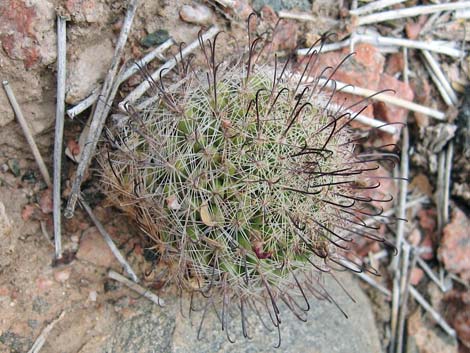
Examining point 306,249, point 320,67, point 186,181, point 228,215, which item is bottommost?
point 306,249


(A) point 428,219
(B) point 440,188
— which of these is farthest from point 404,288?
(B) point 440,188

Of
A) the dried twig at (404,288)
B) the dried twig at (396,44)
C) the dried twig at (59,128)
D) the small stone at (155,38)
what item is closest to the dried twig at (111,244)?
the dried twig at (59,128)

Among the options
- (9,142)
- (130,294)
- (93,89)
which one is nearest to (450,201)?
(130,294)

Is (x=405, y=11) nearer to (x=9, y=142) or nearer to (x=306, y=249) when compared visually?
(x=306, y=249)

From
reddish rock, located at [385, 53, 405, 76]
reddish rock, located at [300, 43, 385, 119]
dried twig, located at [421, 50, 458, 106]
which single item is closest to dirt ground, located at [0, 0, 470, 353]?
reddish rock, located at [300, 43, 385, 119]

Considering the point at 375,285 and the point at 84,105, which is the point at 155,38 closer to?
the point at 84,105

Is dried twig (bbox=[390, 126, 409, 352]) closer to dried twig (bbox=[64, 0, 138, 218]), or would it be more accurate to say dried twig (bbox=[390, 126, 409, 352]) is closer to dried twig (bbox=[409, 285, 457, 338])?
dried twig (bbox=[409, 285, 457, 338])

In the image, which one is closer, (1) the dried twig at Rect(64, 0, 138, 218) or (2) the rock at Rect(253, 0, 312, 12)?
(1) the dried twig at Rect(64, 0, 138, 218)
